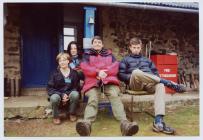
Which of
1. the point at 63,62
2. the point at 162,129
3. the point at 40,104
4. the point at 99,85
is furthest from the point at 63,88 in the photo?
the point at 162,129

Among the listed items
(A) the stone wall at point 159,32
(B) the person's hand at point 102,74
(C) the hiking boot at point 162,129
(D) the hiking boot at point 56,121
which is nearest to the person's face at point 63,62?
(B) the person's hand at point 102,74

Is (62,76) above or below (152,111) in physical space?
above

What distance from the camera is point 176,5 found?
5832 millimetres

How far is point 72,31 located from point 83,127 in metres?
2.91

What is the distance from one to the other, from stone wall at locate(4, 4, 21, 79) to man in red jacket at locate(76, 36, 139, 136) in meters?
1.92

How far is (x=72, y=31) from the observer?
6.28 m

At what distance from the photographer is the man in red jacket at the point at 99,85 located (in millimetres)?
3692

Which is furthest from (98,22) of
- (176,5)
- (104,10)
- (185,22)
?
(185,22)

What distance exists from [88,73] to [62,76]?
0.35 meters

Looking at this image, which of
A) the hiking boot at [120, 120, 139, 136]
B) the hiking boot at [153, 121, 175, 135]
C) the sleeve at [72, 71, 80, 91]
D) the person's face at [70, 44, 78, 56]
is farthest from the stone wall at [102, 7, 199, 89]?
the hiking boot at [120, 120, 139, 136]

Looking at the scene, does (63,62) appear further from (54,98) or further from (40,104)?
(40,104)

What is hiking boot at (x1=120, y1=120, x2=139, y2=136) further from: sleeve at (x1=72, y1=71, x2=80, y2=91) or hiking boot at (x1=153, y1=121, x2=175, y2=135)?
sleeve at (x1=72, y1=71, x2=80, y2=91)

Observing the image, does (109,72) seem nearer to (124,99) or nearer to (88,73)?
(88,73)

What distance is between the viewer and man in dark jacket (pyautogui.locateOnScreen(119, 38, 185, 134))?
12.9 feet
